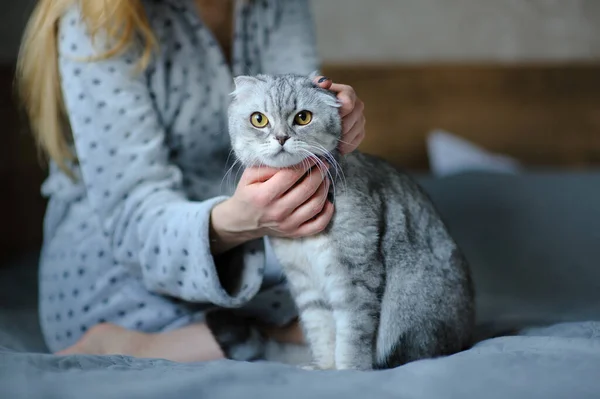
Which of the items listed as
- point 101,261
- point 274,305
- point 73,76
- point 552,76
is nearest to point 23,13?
point 73,76

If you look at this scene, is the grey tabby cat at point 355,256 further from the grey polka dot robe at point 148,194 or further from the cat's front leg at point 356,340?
the grey polka dot robe at point 148,194

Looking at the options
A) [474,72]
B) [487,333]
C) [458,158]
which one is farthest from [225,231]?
[474,72]

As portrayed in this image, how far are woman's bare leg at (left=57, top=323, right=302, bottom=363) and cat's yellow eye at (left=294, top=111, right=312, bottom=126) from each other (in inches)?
16.4

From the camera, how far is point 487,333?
117cm

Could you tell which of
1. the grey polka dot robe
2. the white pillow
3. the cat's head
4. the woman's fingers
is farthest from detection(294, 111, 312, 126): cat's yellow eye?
the white pillow

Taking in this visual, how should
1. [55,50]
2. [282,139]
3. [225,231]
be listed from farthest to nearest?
[55,50], [225,231], [282,139]

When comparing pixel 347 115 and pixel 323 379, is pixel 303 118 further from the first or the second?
pixel 323 379

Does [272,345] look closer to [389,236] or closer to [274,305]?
[274,305]

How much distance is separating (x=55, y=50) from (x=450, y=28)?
4.82 ft

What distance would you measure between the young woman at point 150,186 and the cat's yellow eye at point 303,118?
6 centimetres

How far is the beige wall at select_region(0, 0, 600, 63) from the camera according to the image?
7.27ft

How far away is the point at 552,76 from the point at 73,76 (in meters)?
1.75

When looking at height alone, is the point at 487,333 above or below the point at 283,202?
below

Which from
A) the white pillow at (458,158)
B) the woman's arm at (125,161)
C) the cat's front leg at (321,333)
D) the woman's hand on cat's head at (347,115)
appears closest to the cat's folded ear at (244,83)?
the woman's hand on cat's head at (347,115)
